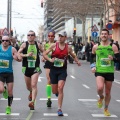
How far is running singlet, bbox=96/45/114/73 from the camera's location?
1175cm

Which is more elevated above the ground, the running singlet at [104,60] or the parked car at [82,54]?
the running singlet at [104,60]

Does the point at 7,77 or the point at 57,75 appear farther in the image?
the point at 57,75

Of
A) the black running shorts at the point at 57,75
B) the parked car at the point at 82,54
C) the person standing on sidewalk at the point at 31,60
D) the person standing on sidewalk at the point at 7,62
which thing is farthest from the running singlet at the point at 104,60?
the parked car at the point at 82,54

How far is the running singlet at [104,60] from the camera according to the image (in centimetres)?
1175

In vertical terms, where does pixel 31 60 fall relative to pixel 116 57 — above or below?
below

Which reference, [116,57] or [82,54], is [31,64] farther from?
[82,54]

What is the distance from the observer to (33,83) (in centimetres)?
1263

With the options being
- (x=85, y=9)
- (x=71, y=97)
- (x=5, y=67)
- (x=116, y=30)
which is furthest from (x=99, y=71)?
(x=85, y=9)

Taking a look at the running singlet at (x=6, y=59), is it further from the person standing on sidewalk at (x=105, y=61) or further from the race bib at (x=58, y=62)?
the person standing on sidewalk at (x=105, y=61)

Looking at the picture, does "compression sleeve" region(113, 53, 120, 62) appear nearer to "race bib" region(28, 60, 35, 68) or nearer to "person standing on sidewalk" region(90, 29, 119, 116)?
"person standing on sidewalk" region(90, 29, 119, 116)

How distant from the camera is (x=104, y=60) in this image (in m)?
11.7

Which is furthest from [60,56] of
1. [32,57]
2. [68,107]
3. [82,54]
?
[82,54]

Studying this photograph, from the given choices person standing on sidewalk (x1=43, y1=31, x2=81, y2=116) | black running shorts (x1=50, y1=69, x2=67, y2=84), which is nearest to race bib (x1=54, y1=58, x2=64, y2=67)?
person standing on sidewalk (x1=43, y1=31, x2=81, y2=116)

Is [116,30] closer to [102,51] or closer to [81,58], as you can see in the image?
[81,58]
